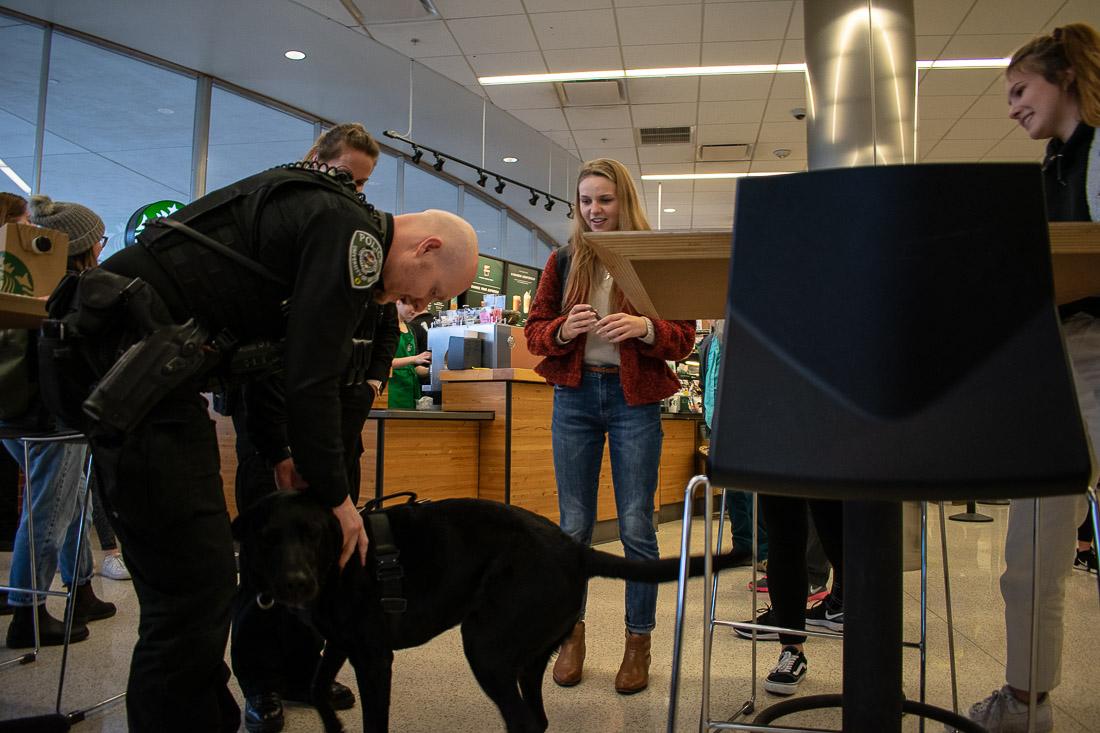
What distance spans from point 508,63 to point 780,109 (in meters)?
2.58

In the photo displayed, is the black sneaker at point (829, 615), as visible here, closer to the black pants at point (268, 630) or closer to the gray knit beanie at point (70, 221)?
the black pants at point (268, 630)

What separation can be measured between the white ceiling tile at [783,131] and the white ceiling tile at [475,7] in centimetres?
310

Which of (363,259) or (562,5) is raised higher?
(562,5)

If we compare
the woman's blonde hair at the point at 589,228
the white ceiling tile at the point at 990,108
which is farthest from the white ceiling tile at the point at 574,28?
the woman's blonde hair at the point at 589,228

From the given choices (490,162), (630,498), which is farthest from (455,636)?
(490,162)

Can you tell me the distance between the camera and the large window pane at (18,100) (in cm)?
549

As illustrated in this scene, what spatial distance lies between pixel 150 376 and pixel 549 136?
7.38 meters

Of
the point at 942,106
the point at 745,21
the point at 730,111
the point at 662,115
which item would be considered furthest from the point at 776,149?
the point at 745,21

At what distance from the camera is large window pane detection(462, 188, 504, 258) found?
10.5 meters

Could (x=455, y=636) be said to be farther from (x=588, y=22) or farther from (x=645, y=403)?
(x=588, y=22)

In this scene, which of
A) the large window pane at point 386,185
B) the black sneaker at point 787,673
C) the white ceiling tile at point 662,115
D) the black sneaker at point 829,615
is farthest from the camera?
the large window pane at point 386,185

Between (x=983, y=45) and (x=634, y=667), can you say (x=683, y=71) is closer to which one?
(x=983, y=45)

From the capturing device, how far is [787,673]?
6.35ft

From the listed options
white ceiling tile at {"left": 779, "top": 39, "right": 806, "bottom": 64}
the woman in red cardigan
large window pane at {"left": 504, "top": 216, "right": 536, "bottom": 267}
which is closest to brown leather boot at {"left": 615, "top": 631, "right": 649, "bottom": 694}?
the woman in red cardigan
